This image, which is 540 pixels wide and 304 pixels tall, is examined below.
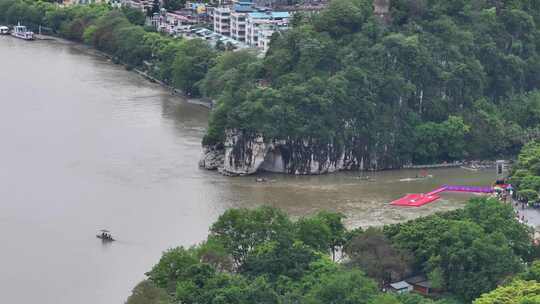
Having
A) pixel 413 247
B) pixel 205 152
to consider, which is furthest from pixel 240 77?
pixel 413 247

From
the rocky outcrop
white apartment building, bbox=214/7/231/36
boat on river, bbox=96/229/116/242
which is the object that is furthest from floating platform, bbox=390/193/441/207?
white apartment building, bbox=214/7/231/36

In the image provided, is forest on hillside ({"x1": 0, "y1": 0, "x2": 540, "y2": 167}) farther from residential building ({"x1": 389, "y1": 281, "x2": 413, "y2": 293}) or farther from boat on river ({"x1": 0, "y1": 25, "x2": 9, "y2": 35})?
boat on river ({"x1": 0, "y1": 25, "x2": 9, "y2": 35})

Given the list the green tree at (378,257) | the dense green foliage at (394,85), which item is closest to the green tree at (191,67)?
the dense green foliage at (394,85)

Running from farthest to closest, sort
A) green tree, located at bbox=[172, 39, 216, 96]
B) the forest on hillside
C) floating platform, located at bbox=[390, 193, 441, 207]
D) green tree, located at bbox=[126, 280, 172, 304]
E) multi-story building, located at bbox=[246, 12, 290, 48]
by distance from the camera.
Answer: multi-story building, located at bbox=[246, 12, 290, 48], green tree, located at bbox=[172, 39, 216, 96], the forest on hillside, floating platform, located at bbox=[390, 193, 441, 207], green tree, located at bbox=[126, 280, 172, 304]

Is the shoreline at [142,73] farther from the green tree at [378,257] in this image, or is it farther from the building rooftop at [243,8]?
Answer: the green tree at [378,257]

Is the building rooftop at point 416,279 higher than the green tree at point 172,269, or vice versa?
the green tree at point 172,269

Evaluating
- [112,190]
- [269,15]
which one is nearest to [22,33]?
[269,15]

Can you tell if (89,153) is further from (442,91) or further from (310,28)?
(442,91)
